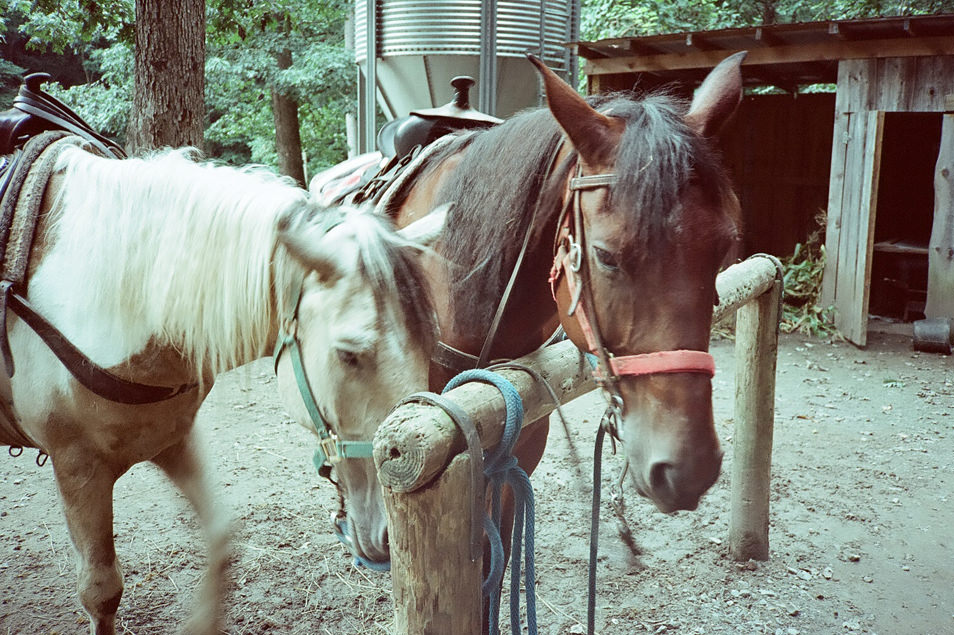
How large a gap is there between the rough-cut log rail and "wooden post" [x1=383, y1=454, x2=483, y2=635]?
30 millimetres

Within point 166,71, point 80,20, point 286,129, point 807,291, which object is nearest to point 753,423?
point 166,71

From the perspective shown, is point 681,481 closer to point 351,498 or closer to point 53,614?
point 351,498

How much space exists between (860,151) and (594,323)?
21.5ft

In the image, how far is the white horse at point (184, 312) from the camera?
1.43 meters

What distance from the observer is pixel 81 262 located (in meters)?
1.75

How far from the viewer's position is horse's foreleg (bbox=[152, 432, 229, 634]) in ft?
7.25

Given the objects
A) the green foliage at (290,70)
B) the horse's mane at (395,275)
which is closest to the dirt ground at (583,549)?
the horse's mane at (395,275)

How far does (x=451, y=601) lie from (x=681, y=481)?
23.3 inches

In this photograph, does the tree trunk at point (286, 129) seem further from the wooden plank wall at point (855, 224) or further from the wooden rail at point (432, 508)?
the wooden rail at point (432, 508)

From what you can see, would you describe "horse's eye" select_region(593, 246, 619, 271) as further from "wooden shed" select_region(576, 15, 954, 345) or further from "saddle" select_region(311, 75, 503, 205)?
"wooden shed" select_region(576, 15, 954, 345)

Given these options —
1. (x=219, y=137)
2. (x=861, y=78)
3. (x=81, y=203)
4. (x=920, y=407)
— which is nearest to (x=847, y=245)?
(x=861, y=78)

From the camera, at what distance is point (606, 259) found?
1.50 m

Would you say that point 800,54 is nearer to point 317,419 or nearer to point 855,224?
point 855,224

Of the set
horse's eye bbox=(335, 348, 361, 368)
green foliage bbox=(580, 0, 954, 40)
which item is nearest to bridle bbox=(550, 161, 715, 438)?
horse's eye bbox=(335, 348, 361, 368)
